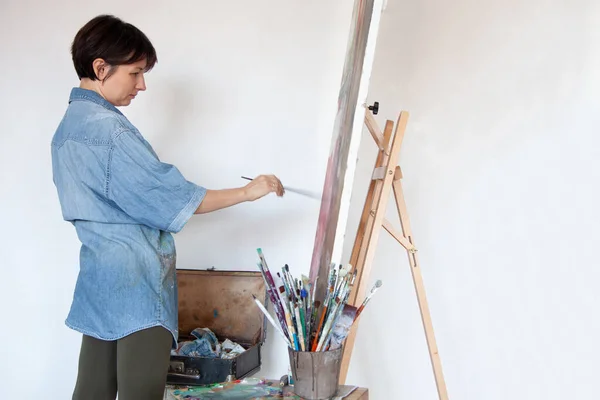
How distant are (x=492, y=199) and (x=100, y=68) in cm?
141

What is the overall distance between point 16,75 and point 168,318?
161 cm

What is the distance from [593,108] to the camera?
1875 millimetres

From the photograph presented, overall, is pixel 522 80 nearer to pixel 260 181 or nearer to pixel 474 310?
pixel 474 310

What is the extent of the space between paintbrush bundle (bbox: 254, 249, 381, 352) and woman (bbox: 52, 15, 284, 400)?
250 millimetres

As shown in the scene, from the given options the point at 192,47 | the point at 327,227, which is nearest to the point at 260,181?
the point at 327,227

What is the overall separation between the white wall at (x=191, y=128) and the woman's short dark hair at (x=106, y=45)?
96 centimetres

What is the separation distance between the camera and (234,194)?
1.34m

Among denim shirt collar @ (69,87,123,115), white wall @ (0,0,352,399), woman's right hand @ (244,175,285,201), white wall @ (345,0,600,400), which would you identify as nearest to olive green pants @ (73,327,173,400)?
woman's right hand @ (244,175,285,201)

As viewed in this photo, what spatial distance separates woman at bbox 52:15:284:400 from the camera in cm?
120

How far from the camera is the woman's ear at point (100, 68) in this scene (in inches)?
49.6

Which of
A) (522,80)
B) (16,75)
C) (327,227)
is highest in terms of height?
(16,75)

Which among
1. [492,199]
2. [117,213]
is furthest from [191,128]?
[492,199]

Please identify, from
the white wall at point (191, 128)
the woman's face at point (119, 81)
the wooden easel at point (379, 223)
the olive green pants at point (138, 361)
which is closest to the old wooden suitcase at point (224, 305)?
the white wall at point (191, 128)

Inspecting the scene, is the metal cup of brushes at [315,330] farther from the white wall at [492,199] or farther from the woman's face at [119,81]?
the white wall at [492,199]
